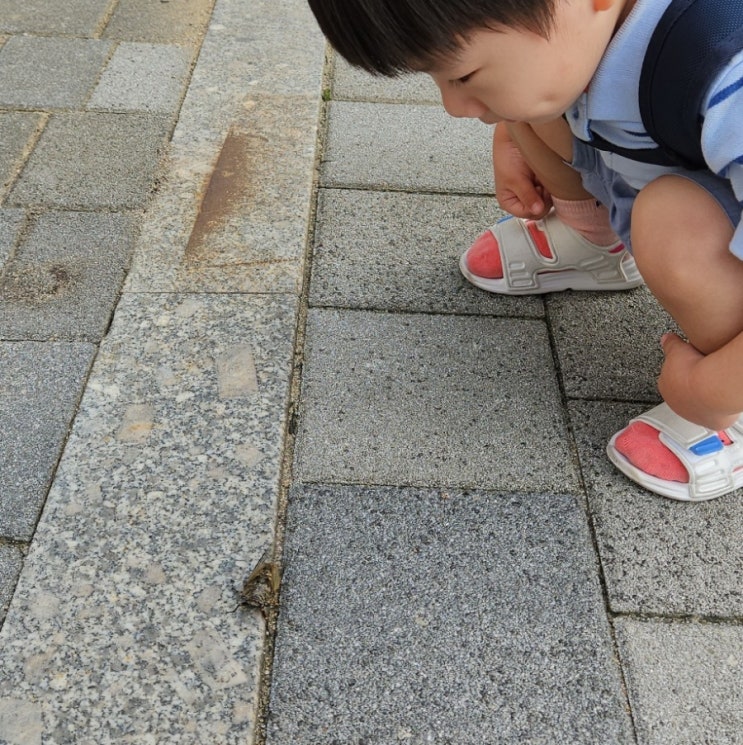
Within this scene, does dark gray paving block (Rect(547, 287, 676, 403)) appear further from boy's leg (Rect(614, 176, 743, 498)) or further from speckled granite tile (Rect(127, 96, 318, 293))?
speckled granite tile (Rect(127, 96, 318, 293))

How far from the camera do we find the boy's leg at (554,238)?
1.75m

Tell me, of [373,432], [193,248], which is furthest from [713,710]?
[193,248]

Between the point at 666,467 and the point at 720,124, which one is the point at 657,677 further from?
the point at 720,124

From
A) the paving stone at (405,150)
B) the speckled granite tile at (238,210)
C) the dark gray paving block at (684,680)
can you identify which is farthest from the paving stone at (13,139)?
the dark gray paving block at (684,680)

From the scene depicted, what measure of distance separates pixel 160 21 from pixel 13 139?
0.90 m

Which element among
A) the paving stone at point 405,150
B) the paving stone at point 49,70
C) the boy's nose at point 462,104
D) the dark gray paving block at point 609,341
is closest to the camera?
the boy's nose at point 462,104

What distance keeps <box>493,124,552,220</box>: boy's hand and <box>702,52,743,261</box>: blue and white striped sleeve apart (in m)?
0.63

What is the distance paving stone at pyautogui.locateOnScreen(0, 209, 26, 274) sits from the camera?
1.91 m

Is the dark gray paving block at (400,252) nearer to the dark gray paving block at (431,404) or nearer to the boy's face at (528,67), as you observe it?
the dark gray paving block at (431,404)

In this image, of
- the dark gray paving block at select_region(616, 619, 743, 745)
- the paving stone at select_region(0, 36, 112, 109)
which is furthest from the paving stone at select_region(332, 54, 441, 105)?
the dark gray paving block at select_region(616, 619, 743, 745)

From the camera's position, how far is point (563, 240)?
1.84 m

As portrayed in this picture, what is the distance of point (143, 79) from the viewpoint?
2592 mm

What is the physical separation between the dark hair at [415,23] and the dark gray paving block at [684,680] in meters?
0.85

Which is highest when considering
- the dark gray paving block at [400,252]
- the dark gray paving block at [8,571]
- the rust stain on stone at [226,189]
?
the dark gray paving block at [400,252]
